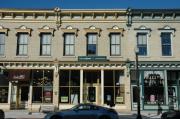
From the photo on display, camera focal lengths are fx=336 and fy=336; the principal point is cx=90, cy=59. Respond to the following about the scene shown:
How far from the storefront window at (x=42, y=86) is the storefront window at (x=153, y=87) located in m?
8.92

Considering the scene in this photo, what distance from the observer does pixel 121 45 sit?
3198cm

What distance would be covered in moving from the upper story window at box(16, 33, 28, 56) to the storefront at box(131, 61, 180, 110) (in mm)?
10384

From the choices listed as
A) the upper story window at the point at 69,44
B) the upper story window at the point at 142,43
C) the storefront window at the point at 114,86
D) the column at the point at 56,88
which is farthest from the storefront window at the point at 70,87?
the upper story window at the point at 142,43

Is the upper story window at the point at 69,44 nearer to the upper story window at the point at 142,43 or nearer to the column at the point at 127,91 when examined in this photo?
the column at the point at 127,91

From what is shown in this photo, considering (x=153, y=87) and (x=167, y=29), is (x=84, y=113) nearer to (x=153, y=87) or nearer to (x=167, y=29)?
(x=153, y=87)

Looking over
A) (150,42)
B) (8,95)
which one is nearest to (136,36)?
(150,42)

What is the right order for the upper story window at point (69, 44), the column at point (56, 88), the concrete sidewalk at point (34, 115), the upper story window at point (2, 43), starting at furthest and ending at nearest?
the upper story window at point (69, 44) < the upper story window at point (2, 43) < the column at point (56, 88) < the concrete sidewalk at point (34, 115)

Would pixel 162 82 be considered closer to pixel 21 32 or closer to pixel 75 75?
pixel 75 75

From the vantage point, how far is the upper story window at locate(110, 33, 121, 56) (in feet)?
105

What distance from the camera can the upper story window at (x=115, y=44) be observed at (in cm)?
3200

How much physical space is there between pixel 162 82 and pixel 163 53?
9.14 feet

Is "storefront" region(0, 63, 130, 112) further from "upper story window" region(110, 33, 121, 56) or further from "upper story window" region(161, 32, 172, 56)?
"upper story window" region(161, 32, 172, 56)

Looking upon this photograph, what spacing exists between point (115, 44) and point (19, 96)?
10.3 m

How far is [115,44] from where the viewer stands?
1264 inches
